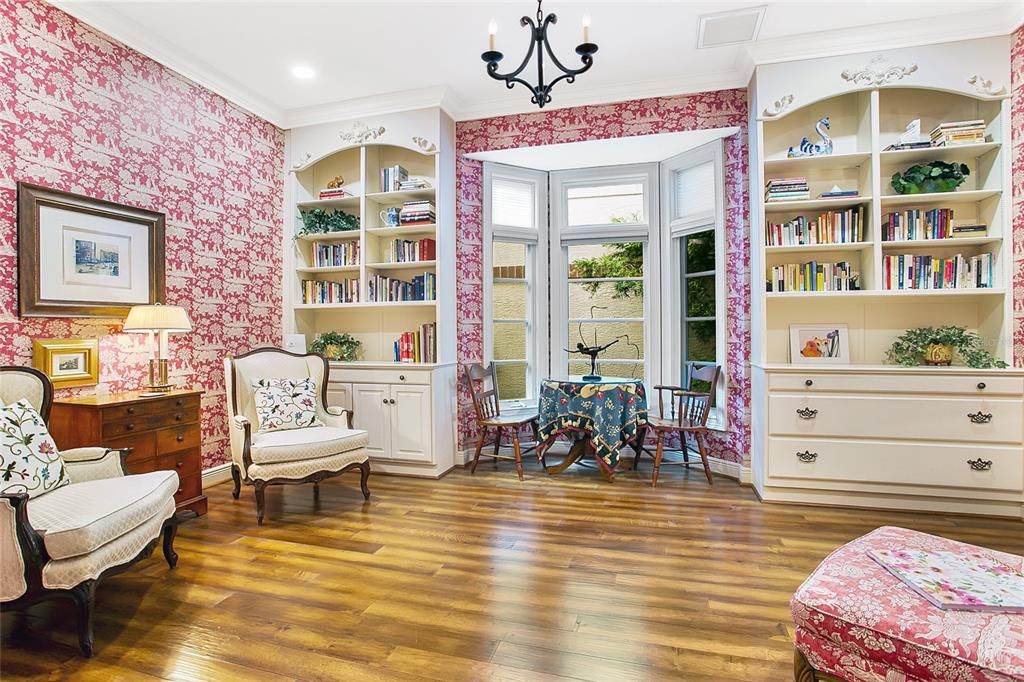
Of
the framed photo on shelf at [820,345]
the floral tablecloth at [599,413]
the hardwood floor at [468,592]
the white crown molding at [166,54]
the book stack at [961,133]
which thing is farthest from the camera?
the floral tablecloth at [599,413]

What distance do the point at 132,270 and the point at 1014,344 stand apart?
5779 mm

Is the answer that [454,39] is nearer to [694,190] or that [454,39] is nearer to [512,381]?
[694,190]

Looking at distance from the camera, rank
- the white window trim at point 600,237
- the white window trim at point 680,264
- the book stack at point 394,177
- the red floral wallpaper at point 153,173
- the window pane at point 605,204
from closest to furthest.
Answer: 1. the red floral wallpaper at point 153,173
2. the white window trim at point 680,264
3. the book stack at point 394,177
4. the white window trim at point 600,237
5. the window pane at point 605,204

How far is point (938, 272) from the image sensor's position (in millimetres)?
3529

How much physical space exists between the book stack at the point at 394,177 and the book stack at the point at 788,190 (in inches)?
115

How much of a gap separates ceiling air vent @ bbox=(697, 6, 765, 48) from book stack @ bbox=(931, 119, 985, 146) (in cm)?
139

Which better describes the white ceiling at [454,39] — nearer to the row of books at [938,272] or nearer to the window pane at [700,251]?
the window pane at [700,251]

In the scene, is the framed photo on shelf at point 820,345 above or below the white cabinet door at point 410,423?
above

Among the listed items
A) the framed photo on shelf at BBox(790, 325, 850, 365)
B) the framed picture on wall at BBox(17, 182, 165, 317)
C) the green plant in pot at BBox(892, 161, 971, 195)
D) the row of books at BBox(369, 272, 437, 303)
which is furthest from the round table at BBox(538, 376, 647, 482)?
the framed picture on wall at BBox(17, 182, 165, 317)

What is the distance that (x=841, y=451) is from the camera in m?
3.45

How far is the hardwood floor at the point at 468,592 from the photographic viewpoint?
1.85 meters

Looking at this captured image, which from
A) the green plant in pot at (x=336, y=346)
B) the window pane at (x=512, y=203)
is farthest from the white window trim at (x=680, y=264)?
the green plant in pot at (x=336, y=346)

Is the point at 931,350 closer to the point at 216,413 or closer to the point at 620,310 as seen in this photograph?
the point at 620,310

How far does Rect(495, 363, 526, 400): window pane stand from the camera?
511cm
